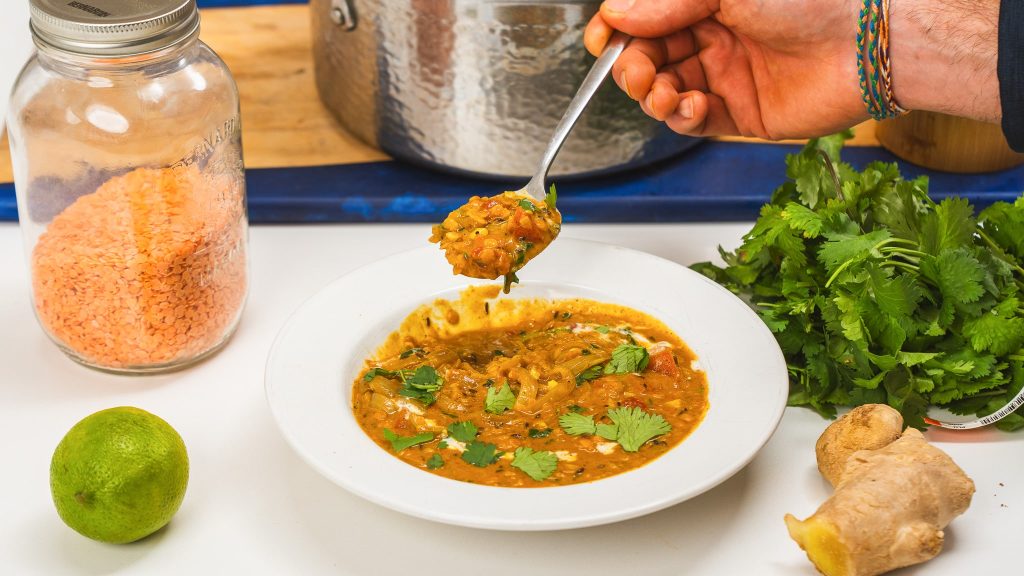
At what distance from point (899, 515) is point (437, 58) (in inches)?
48.1

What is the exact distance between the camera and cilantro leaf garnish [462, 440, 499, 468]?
155cm

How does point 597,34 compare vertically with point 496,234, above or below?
above

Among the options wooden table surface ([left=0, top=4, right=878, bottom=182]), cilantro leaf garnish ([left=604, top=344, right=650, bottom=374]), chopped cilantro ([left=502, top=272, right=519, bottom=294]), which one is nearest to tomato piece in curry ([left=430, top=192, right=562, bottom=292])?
chopped cilantro ([left=502, top=272, right=519, bottom=294])

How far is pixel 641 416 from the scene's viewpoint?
1.63m

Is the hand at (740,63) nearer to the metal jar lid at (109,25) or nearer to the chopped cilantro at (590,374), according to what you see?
the chopped cilantro at (590,374)

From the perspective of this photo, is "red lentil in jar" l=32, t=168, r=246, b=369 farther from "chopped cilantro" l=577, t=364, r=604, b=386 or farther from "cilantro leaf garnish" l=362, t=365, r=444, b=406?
"chopped cilantro" l=577, t=364, r=604, b=386

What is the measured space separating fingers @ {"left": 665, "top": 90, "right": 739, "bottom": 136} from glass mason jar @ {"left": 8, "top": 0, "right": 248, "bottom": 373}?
80 cm

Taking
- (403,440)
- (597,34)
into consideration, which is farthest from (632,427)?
(597,34)

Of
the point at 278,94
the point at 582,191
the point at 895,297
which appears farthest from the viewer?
the point at 278,94

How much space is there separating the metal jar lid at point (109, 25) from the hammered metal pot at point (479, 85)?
585mm

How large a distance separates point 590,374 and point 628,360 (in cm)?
6

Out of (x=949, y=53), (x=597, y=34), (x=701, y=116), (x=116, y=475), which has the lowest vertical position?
(x=116, y=475)

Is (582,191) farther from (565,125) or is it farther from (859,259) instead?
(859,259)

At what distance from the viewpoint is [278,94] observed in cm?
276
